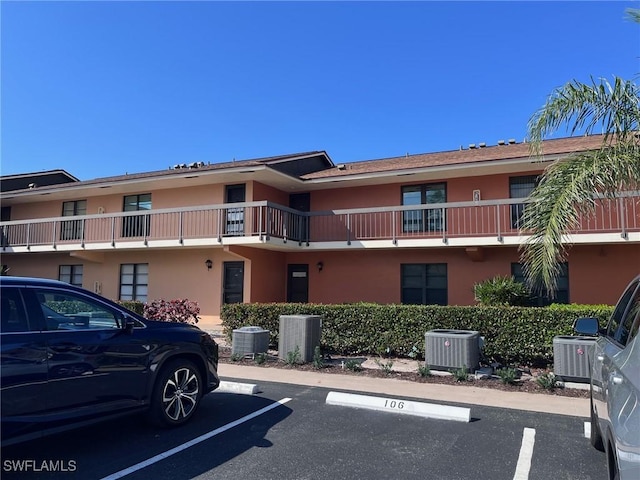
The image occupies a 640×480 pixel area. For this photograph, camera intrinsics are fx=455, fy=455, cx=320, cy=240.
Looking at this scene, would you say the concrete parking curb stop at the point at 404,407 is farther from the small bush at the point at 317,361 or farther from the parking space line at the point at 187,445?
the small bush at the point at 317,361

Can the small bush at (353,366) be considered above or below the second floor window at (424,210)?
below

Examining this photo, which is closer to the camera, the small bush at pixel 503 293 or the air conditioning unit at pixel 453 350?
the air conditioning unit at pixel 453 350

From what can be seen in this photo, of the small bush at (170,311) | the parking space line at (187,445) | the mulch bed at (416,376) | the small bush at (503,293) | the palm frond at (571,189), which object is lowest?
the parking space line at (187,445)

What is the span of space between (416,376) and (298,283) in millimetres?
9021

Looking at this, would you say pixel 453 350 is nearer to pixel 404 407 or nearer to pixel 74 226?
pixel 404 407

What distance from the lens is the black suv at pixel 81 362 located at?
3.99m

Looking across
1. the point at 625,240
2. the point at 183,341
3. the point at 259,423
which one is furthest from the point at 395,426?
the point at 625,240

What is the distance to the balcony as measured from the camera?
12211 mm

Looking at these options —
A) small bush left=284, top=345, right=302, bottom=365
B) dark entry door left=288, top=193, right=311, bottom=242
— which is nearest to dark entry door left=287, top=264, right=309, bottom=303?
dark entry door left=288, top=193, right=311, bottom=242

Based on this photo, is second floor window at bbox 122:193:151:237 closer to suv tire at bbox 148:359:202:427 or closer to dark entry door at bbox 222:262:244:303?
dark entry door at bbox 222:262:244:303

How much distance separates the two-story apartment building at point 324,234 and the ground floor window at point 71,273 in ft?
0.27

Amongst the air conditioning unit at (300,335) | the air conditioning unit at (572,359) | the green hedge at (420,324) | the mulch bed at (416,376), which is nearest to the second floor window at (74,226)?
the green hedge at (420,324)

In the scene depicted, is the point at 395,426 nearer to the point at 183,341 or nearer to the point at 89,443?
the point at 183,341

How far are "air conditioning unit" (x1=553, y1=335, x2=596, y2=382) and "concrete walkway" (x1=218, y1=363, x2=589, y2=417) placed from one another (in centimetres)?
72
